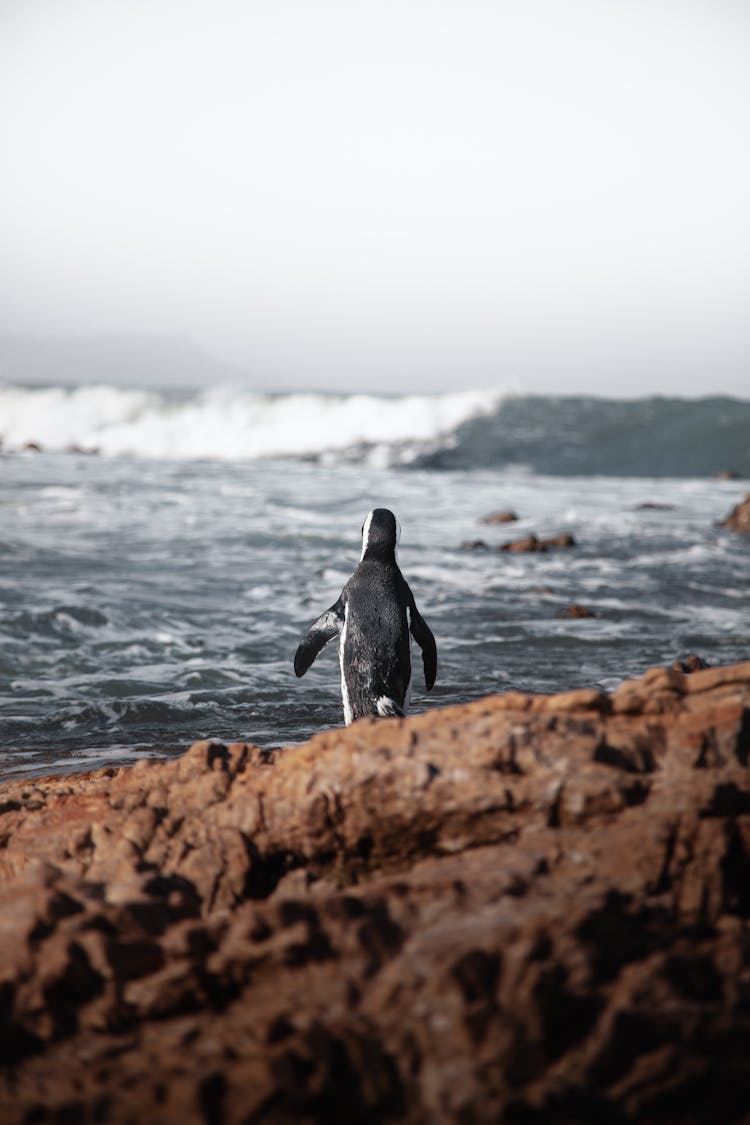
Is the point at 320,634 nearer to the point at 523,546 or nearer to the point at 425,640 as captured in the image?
the point at 425,640

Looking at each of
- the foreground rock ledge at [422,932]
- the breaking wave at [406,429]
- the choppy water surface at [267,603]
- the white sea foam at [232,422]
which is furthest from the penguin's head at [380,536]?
the white sea foam at [232,422]

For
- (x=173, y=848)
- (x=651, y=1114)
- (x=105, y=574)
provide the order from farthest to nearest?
(x=105, y=574), (x=173, y=848), (x=651, y=1114)

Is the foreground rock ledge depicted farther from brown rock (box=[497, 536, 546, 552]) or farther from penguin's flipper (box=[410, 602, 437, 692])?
brown rock (box=[497, 536, 546, 552])

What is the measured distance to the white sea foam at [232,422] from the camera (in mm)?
43812

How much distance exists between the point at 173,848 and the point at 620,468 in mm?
37962

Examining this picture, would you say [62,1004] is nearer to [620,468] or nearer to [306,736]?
[306,736]

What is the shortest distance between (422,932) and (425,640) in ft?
12.3

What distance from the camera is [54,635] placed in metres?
9.64

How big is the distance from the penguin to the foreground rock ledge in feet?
7.11

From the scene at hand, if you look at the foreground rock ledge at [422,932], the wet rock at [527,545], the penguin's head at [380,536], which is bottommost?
the foreground rock ledge at [422,932]

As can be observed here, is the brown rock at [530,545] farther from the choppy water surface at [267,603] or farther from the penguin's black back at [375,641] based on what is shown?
the penguin's black back at [375,641]

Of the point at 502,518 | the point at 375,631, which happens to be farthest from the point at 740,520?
the point at 375,631

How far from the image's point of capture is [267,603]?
1168cm

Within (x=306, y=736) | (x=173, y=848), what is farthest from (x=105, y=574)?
(x=173, y=848)
